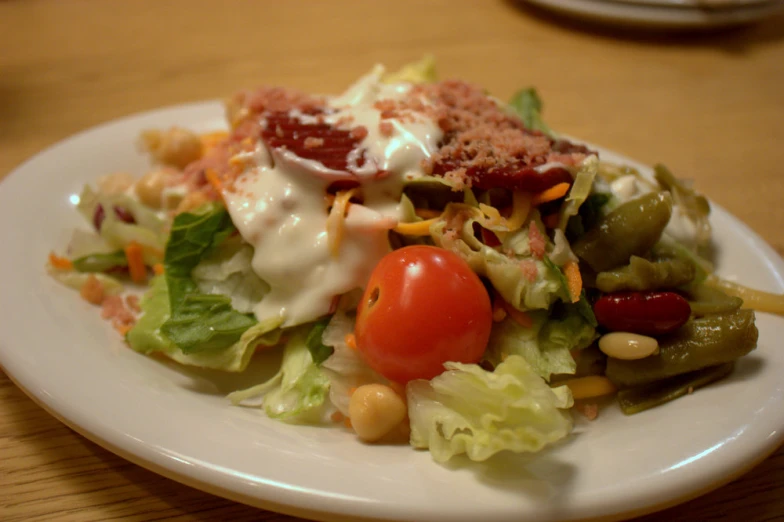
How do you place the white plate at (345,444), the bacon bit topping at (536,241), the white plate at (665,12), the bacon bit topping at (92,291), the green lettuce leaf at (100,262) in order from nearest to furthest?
1. the white plate at (345,444)
2. the bacon bit topping at (536,241)
3. the bacon bit topping at (92,291)
4. the green lettuce leaf at (100,262)
5. the white plate at (665,12)

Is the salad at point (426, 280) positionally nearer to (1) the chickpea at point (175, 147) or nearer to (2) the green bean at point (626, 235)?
(2) the green bean at point (626, 235)

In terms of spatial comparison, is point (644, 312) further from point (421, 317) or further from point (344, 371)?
point (344, 371)

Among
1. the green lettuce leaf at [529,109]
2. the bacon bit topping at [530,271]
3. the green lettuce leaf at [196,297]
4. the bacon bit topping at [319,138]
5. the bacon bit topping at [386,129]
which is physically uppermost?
the bacon bit topping at [386,129]

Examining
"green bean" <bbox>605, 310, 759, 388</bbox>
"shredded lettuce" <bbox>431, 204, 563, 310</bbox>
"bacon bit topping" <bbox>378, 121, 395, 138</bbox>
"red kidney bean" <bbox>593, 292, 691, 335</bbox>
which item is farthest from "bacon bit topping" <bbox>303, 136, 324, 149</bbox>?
"green bean" <bbox>605, 310, 759, 388</bbox>

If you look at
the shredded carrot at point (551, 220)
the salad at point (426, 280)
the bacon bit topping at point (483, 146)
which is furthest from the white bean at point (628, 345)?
the bacon bit topping at point (483, 146)

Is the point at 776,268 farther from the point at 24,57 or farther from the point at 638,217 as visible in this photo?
the point at 24,57

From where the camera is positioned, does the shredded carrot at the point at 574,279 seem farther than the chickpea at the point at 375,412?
Yes

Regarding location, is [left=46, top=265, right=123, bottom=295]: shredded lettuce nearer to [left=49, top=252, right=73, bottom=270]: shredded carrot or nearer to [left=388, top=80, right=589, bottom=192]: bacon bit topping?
[left=49, top=252, right=73, bottom=270]: shredded carrot

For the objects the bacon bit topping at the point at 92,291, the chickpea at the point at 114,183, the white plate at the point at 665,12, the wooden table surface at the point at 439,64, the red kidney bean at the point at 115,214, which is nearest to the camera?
the bacon bit topping at the point at 92,291
